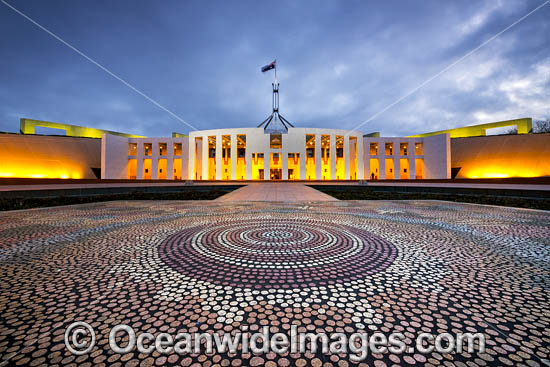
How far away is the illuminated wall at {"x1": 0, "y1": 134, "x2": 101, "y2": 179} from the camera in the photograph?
3052cm

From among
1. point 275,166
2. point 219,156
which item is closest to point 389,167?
point 275,166

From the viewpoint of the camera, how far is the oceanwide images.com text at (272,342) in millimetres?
1460

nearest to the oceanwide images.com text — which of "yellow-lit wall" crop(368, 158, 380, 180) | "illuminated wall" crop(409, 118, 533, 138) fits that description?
"yellow-lit wall" crop(368, 158, 380, 180)

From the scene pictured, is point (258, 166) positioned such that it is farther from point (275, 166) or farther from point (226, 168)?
point (226, 168)

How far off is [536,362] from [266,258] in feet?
8.28

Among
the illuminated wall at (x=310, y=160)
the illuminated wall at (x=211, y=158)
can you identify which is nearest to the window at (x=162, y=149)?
the illuminated wall at (x=211, y=158)

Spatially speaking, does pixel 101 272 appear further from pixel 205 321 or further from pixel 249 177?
pixel 249 177

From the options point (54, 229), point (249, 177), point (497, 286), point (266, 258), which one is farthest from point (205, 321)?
point (249, 177)

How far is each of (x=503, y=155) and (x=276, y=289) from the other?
155ft

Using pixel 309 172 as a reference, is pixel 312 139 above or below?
above

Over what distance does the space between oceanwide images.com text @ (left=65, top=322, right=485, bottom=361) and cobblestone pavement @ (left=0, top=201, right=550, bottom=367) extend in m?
0.05

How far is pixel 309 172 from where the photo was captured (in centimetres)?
3934

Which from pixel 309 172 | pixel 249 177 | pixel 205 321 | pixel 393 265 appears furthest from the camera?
pixel 309 172

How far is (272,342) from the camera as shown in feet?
5.07
